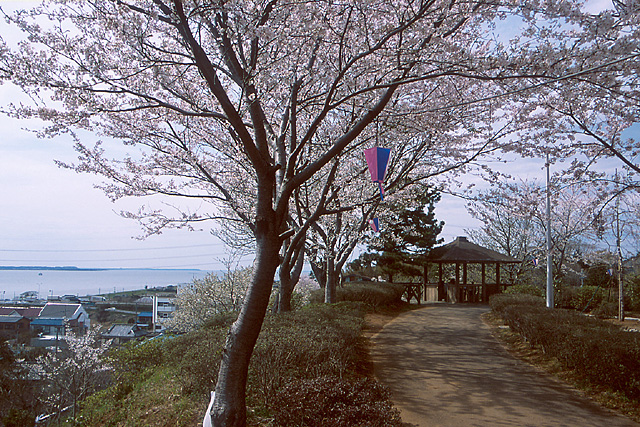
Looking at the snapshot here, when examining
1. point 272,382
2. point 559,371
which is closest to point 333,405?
point 272,382

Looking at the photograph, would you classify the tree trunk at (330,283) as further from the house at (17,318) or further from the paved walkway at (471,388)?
the house at (17,318)

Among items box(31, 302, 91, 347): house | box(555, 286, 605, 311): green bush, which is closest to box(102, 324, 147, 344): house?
box(31, 302, 91, 347): house


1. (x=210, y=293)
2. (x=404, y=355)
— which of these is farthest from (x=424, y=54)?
(x=210, y=293)

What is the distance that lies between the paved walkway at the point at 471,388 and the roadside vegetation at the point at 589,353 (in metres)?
0.30

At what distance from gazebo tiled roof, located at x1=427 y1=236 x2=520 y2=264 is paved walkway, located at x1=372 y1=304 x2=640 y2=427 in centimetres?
1096

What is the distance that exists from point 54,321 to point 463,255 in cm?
1998

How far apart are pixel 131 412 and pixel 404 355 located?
15.9ft

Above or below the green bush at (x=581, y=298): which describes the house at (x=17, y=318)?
below

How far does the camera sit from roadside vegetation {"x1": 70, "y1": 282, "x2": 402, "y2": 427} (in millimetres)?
3837

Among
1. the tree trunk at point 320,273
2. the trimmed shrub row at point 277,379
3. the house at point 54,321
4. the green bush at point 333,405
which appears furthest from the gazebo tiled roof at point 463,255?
the green bush at point 333,405

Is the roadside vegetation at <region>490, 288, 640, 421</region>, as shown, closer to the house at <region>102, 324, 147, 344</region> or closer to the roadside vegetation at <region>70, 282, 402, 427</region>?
the roadside vegetation at <region>70, 282, 402, 427</region>

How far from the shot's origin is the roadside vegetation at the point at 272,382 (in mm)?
3837

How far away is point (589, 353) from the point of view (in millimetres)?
6234

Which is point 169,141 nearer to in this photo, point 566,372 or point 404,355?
point 404,355
